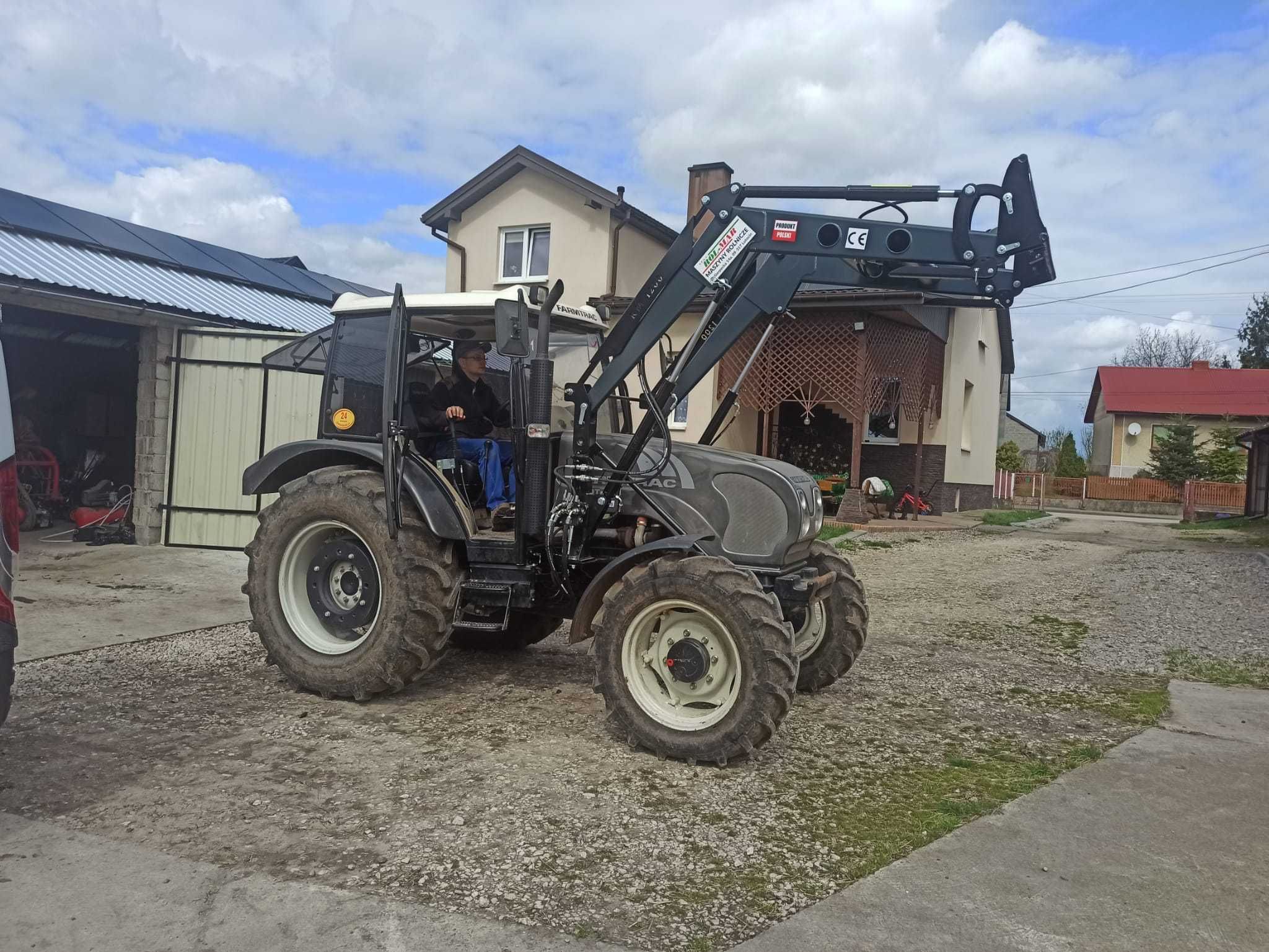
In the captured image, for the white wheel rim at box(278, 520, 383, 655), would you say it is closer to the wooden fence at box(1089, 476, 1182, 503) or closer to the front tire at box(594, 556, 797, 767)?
the front tire at box(594, 556, 797, 767)

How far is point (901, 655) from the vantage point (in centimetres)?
755

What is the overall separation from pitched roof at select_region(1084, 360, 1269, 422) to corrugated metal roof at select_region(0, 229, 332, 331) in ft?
123

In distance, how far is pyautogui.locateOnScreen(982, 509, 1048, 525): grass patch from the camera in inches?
800

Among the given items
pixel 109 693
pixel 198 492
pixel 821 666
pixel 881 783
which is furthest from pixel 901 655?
pixel 198 492

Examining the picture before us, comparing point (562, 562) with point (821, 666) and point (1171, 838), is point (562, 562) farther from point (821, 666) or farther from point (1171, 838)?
point (1171, 838)

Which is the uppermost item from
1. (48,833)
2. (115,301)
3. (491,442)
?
(115,301)

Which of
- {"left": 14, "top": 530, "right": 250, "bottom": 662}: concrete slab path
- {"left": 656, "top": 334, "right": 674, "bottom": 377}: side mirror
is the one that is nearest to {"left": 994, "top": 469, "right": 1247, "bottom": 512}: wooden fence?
{"left": 14, "top": 530, "right": 250, "bottom": 662}: concrete slab path

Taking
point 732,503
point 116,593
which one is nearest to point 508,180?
point 116,593

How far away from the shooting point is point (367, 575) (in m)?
5.90

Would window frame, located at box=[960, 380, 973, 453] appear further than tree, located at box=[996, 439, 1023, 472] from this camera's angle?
No

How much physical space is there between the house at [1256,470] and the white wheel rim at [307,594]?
28.3 meters

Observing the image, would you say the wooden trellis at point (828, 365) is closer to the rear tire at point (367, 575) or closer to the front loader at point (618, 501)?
the front loader at point (618, 501)

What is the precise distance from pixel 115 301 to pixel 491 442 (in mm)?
6474

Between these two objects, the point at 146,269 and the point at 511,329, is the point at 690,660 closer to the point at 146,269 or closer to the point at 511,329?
the point at 511,329
